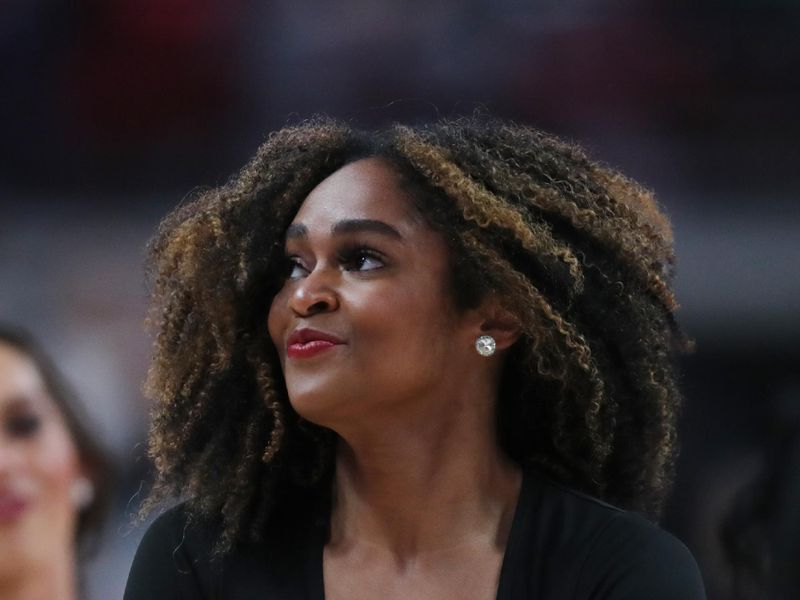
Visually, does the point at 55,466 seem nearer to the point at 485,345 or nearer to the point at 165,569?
the point at 165,569

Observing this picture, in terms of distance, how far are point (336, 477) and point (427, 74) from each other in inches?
33.9

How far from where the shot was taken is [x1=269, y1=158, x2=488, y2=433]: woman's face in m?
1.43

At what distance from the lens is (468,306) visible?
4.99ft

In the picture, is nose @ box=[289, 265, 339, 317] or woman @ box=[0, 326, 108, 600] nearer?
nose @ box=[289, 265, 339, 317]

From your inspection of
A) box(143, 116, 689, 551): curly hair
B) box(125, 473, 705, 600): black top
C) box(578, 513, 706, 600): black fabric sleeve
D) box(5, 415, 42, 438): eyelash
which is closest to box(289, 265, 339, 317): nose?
box(143, 116, 689, 551): curly hair

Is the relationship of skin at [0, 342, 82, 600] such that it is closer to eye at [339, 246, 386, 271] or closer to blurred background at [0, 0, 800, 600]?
blurred background at [0, 0, 800, 600]

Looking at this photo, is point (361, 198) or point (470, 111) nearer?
point (361, 198)

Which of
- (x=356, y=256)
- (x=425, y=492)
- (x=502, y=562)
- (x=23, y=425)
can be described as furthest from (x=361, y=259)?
(x=23, y=425)

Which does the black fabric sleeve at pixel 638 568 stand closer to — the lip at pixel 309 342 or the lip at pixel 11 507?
the lip at pixel 309 342

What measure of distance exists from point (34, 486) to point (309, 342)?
633 mm

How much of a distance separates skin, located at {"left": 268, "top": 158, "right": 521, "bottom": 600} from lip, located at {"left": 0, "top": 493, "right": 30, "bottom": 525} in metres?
0.53

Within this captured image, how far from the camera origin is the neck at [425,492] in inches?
59.6

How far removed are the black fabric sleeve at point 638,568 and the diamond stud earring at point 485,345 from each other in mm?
258

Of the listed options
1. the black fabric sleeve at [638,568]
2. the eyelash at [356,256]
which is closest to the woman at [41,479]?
the eyelash at [356,256]
